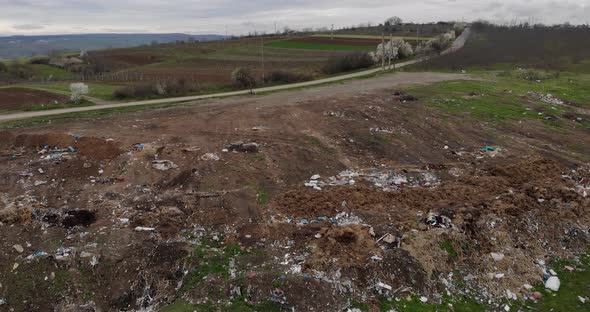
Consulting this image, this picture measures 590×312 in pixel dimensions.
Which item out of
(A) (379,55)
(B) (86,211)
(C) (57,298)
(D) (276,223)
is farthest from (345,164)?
(A) (379,55)

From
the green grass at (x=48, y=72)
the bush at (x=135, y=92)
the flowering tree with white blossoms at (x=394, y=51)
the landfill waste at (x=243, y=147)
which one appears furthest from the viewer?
the green grass at (x=48, y=72)

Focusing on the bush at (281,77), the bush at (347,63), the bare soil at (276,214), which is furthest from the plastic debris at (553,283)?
the bush at (347,63)

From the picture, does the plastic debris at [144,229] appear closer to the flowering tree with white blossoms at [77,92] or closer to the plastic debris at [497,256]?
the plastic debris at [497,256]

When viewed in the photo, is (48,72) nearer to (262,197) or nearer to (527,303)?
(262,197)

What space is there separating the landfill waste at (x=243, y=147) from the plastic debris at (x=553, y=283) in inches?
363

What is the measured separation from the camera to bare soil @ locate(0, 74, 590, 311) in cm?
753

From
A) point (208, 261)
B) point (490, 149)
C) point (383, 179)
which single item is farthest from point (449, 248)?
point (490, 149)

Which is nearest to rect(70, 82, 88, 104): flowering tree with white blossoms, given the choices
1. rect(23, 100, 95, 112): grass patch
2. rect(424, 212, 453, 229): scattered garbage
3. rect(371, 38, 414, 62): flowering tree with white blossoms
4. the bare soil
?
rect(23, 100, 95, 112): grass patch

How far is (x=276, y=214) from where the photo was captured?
971 cm

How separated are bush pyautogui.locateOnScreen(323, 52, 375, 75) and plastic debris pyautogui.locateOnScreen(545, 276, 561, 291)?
3441 centimetres

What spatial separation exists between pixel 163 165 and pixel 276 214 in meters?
4.67

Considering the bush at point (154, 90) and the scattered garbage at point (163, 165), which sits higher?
the bush at point (154, 90)

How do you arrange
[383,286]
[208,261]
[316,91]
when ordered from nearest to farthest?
1. [383,286]
2. [208,261]
3. [316,91]

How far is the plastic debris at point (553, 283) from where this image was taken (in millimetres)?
7730
